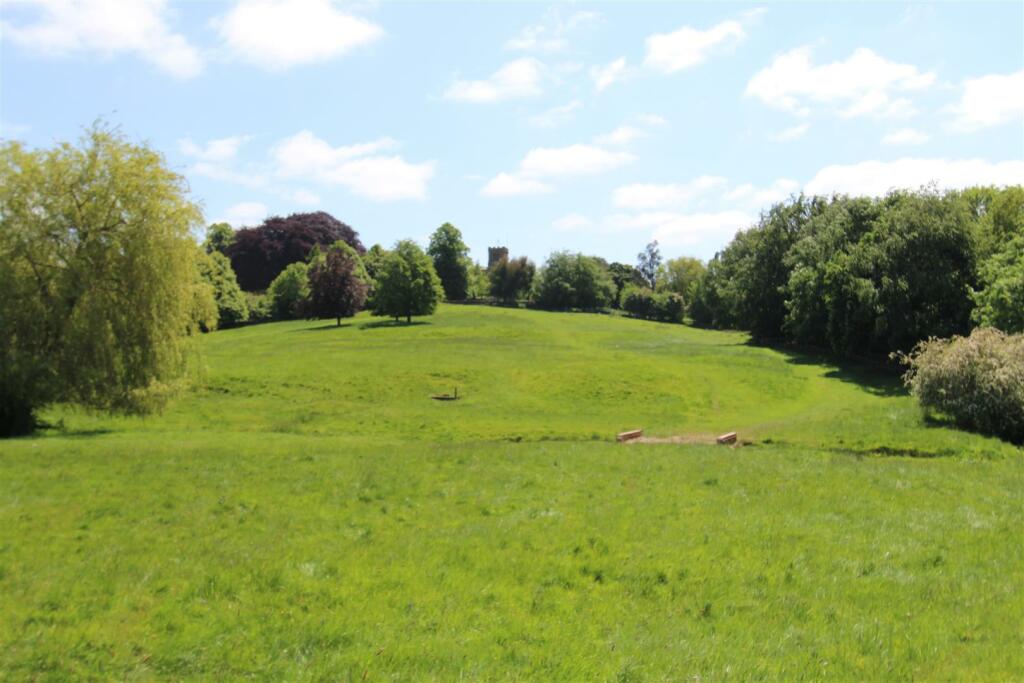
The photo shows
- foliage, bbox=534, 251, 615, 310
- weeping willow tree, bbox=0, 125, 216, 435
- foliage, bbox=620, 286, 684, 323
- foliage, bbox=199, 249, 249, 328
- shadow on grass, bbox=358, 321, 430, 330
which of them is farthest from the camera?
foliage, bbox=534, 251, 615, 310

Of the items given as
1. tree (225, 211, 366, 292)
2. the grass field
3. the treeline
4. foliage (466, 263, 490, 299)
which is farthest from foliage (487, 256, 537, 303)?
the grass field

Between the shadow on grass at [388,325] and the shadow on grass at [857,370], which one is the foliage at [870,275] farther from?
the shadow on grass at [388,325]

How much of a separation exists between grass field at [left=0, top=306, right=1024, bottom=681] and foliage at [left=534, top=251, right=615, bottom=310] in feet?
334

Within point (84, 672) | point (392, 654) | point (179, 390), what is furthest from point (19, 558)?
point (179, 390)

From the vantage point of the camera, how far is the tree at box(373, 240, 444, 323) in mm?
86125

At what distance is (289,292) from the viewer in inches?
4092

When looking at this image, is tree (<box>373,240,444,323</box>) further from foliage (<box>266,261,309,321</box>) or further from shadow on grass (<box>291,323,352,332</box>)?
foliage (<box>266,261,309,321</box>)

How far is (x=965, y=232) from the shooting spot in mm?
52719

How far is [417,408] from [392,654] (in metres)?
34.8

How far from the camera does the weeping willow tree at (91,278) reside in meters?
29.3

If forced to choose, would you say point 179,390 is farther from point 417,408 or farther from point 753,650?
point 753,650

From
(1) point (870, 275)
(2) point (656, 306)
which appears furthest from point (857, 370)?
(2) point (656, 306)

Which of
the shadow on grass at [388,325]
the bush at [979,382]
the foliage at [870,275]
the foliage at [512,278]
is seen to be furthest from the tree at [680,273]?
the bush at [979,382]

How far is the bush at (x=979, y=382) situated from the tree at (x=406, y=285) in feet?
204
